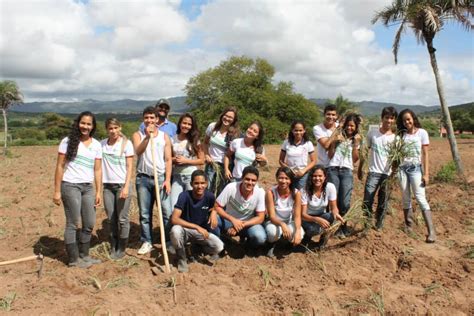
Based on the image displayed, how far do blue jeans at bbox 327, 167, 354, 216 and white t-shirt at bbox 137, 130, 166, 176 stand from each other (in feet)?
7.12

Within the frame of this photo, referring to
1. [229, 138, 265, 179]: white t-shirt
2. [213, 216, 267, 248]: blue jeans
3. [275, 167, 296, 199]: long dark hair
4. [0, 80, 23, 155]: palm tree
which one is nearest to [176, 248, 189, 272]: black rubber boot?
[213, 216, 267, 248]: blue jeans

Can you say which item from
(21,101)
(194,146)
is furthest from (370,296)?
(21,101)

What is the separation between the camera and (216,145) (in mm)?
5191

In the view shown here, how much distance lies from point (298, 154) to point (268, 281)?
5.51 feet

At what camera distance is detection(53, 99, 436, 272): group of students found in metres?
4.48

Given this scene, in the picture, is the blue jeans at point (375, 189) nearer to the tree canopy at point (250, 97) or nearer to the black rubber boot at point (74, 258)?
the black rubber boot at point (74, 258)

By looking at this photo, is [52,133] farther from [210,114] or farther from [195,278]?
[195,278]

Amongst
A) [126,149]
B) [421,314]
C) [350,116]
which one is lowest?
[421,314]

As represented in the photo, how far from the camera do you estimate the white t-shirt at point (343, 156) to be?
5.02 m

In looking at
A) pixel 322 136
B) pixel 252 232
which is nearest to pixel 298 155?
pixel 322 136

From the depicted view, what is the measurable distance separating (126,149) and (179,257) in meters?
1.41

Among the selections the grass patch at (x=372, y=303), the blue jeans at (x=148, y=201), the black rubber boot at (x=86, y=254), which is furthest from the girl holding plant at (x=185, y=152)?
the grass patch at (x=372, y=303)

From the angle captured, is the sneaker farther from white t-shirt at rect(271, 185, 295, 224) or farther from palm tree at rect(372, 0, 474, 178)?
palm tree at rect(372, 0, 474, 178)

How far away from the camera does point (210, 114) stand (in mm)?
33094
